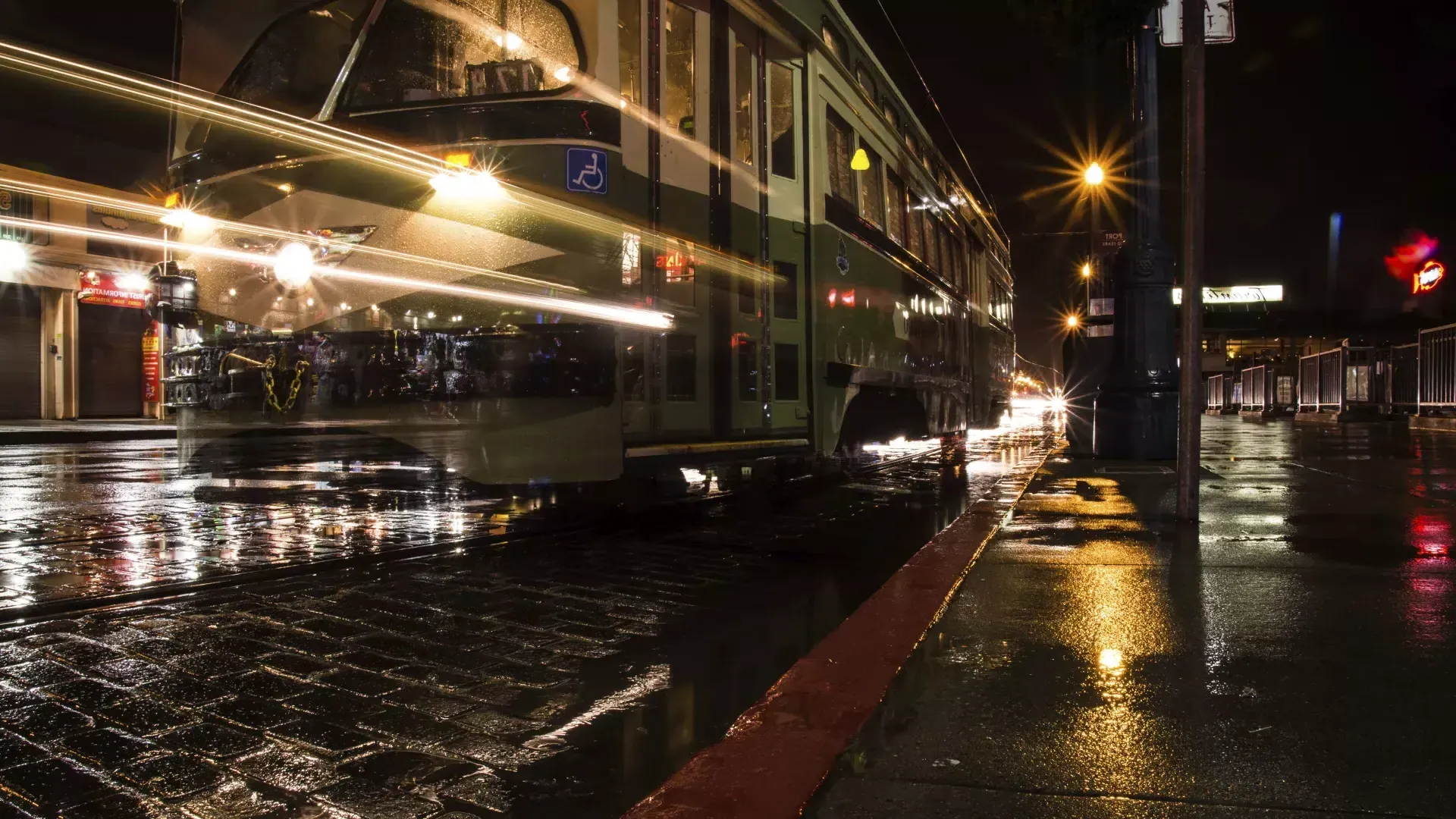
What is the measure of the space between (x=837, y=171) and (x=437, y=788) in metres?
6.57

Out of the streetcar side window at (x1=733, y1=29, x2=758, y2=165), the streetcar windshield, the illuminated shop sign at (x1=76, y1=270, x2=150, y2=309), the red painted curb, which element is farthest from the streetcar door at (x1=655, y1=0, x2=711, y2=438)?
the illuminated shop sign at (x1=76, y1=270, x2=150, y2=309)

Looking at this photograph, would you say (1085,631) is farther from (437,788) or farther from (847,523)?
(847,523)

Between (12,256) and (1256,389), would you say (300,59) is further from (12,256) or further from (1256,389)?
(1256,389)

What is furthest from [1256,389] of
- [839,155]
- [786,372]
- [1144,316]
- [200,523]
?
[200,523]

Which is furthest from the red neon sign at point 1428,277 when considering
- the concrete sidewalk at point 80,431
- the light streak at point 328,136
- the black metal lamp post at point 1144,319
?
the concrete sidewalk at point 80,431

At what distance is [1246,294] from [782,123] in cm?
8278

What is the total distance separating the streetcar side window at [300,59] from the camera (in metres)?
6.12

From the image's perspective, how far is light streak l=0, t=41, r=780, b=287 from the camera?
5746 millimetres

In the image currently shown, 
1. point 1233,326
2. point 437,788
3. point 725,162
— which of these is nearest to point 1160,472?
point 725,162

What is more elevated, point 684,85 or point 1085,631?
point 684,85

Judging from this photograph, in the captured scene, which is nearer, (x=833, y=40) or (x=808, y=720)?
(x=808, y=720)

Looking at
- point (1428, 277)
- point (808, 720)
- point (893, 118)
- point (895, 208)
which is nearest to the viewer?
point (808, 720)

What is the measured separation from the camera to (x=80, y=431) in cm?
2103

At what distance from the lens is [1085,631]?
3.74 metres
